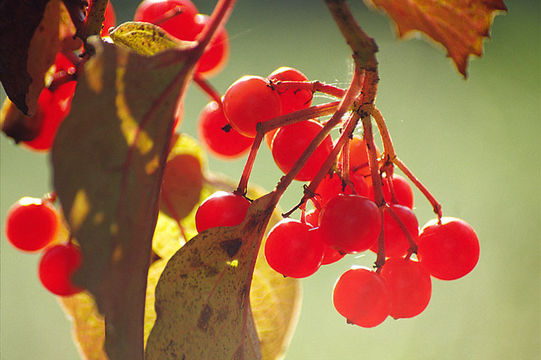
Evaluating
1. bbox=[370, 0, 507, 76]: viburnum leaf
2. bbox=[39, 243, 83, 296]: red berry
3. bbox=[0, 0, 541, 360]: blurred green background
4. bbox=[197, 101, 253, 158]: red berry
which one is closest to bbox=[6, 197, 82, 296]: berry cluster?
bbox=[39, 243, 83, 296]: red berry

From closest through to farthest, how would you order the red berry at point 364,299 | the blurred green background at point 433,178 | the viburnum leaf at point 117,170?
the viburnum leaf at point 117,170 → the red berry at point 364,299 → the blurred green background at point 433,178

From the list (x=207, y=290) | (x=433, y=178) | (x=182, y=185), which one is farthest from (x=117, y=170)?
(x=433, y=178)

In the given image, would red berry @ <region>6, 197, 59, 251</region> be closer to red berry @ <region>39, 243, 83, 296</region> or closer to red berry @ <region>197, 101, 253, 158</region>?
red berry @ <region>39, 243, 83, 296</region>

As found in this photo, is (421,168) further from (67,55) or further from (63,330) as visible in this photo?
(67,55)

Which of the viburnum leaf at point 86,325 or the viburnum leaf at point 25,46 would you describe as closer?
the viburnum leaf at point 25,46

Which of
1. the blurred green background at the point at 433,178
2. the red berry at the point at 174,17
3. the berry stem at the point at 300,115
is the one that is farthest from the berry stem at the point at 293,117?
the blurred green background at the point at 433,178

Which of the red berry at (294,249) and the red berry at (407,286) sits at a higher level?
the red berry at (294,249)

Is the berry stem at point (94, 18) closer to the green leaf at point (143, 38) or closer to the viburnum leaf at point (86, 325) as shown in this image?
the green leaf at point (143, 38)

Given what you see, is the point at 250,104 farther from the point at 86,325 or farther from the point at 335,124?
the point at 86,325
